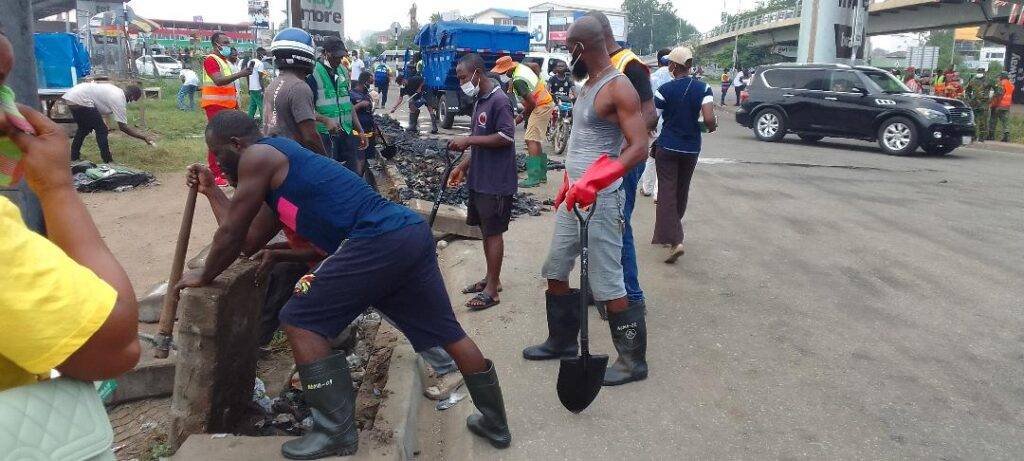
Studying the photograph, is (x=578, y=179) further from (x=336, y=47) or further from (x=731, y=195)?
(x=731, y=195)

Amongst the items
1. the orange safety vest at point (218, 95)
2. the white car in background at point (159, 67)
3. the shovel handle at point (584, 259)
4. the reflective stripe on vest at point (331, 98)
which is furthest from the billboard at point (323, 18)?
the white car in background at point (159, 67)

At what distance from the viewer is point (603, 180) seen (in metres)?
3.44

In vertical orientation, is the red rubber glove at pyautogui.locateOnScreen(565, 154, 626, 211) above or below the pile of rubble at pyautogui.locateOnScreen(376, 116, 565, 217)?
above

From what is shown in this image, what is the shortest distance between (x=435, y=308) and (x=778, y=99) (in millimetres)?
14616

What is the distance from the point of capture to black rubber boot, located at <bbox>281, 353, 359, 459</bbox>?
2.83 m

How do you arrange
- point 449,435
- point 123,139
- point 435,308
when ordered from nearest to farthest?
point 435,308
point 449,435
point 123,139

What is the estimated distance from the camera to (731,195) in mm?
9547

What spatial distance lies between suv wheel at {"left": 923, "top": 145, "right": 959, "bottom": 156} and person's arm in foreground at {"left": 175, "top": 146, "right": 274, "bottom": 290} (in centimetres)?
1436

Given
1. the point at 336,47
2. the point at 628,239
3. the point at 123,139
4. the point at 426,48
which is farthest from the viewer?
the point at 426,48

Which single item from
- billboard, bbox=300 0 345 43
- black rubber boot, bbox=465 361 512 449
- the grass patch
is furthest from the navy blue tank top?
the grass patch

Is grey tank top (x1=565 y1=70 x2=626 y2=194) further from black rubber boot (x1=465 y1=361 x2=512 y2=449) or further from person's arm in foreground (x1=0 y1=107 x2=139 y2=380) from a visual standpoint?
person's arm in foreground (x1=0 y1=107 x2=139 y2=380)

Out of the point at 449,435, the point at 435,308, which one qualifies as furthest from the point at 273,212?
the point at 449,435

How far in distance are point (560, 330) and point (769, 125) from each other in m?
13.8

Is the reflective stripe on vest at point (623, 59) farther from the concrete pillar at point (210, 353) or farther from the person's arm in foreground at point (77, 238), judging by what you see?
the person's arm in foreground at point (77, 238)
